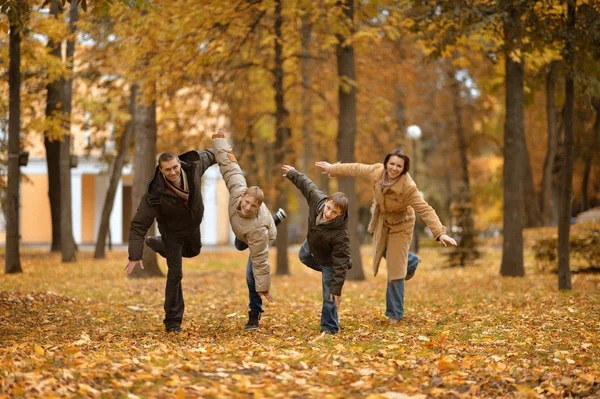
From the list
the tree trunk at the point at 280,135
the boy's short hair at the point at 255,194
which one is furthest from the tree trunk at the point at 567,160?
the tree trunk at the point at 280,135

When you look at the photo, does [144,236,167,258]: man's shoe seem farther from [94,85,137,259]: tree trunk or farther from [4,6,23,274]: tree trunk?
[94,85,137,259]: tree trunk

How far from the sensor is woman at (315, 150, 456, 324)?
28.0 ft

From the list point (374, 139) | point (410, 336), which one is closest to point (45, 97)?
point (374, 139)

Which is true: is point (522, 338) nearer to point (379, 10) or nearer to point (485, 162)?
point (379, 10)

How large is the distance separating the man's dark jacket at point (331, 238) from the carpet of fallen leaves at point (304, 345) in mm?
681

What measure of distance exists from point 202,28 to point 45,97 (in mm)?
11410

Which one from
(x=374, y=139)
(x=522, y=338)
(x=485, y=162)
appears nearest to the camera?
(x=522, y=338)

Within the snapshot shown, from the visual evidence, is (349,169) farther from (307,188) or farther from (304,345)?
(304,345)

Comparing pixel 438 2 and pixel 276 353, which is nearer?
pixel 276 353

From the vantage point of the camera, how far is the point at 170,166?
785 centimetres

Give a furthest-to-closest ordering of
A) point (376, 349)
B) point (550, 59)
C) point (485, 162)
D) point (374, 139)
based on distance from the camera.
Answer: point (485, 162) → point (374, 139) → point (550, 59) → point (376, 349)

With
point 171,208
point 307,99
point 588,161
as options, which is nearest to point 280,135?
point 307,99

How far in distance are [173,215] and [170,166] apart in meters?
0.69

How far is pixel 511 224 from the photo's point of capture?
52.9ft
